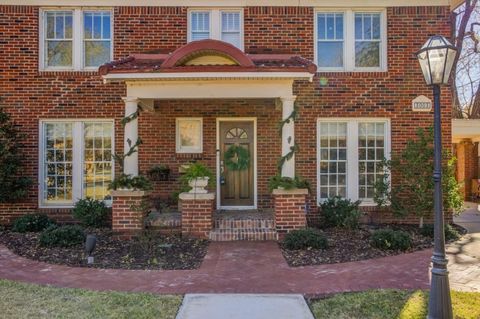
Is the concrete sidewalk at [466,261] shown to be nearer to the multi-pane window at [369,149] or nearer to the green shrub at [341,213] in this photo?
the green shrub at [341,213]

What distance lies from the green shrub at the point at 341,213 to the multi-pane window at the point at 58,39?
7.42m

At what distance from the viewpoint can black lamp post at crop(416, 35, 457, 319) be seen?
4.30 metres

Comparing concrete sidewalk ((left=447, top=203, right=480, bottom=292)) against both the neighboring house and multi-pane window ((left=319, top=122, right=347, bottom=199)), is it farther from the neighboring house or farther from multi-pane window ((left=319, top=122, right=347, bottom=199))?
the neighboring house

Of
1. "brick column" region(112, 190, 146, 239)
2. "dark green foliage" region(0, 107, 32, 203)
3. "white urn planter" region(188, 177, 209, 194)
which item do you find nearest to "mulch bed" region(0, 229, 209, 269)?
"brick column" region(112, 190, 146, 239)

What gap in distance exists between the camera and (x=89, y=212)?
9703 mm

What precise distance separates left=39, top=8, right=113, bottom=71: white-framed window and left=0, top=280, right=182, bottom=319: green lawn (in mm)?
6508

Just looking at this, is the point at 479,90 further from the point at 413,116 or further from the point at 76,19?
the point at 76,19

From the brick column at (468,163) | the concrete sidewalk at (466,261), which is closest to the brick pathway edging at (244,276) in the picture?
the concrete sidewalk at (466,261)

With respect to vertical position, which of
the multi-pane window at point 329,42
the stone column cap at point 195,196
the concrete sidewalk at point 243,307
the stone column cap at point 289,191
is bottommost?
the concrete sidewalk at point 243,307

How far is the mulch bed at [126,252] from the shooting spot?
22.8 ft

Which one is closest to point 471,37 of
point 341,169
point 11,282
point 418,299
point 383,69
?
point 383,69

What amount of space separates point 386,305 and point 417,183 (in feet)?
17.5

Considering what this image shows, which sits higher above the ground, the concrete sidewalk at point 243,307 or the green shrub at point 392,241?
the green shrub at point 392,241

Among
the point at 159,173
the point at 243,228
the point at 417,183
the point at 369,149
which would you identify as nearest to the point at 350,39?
the point at 369,149
